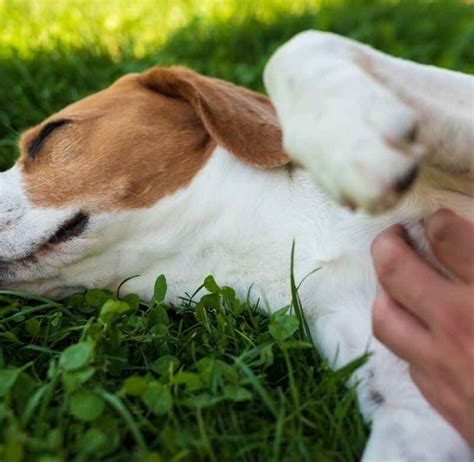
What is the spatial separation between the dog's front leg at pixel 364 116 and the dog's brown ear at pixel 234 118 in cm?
53

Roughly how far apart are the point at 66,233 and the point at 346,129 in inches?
48.0

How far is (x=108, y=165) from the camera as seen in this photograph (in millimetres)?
2627

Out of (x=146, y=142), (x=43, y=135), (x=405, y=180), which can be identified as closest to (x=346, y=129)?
(x=405, y=180)

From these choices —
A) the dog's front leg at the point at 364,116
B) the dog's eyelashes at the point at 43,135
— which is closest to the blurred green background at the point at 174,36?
the dog's eyelashes at the point at 43,135

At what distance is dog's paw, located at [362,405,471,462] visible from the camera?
1971 mm

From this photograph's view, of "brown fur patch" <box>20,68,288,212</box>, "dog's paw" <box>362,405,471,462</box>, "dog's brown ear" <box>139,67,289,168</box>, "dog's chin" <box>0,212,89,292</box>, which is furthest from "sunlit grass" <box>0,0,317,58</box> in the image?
"dog's paw" <box>362,405,471,462</box>

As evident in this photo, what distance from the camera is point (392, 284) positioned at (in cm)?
205

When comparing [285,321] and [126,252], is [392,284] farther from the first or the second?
[126,252]

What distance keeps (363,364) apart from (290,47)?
87cm

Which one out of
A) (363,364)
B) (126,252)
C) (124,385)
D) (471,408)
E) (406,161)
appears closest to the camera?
(406,161)

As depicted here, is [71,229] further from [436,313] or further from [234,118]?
[436,313]

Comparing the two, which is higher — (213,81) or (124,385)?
(213,81)

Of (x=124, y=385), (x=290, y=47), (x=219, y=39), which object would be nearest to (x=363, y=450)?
(x=124, y=385)

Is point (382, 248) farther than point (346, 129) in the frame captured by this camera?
Yes
